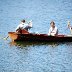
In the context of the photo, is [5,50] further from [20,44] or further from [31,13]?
[31,13]

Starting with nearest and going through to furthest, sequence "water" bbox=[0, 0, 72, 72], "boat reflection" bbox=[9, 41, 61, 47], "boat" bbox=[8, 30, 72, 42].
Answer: "water" bbox=[0, 0, 72, 72] → "boat reflection" bbox=[9, 41, 61, 47] → "boat" bbox=[8, 30, 72, 42]

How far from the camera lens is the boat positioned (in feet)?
97.3

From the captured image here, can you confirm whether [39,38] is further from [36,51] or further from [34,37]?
[36,51]

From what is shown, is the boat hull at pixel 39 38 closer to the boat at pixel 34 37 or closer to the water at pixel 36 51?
the boat at pixel 34 37

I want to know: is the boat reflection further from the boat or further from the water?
the boat

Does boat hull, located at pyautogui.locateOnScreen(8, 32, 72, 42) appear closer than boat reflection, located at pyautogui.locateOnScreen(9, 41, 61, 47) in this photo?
No

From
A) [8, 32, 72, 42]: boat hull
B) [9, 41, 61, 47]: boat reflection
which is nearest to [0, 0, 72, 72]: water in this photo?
[9, 41, 61, 47]: boat reflection

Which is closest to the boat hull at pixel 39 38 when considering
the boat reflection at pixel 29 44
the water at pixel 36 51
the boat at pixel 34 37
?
the boat at pixel 34 37

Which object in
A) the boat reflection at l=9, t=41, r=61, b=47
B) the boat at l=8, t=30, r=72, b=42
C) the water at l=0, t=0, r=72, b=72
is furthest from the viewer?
the boat at l=8, t=30, r=72, b=42

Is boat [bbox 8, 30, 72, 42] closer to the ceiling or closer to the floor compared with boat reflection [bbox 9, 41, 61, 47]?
closer to the ceiling

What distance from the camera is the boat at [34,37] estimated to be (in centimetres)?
2966

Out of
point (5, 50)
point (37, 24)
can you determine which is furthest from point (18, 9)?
point (5, 50)

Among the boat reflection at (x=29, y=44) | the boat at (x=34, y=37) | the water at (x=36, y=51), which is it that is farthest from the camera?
the boat at (x=34, y=37)

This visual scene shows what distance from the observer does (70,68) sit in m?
23.9
